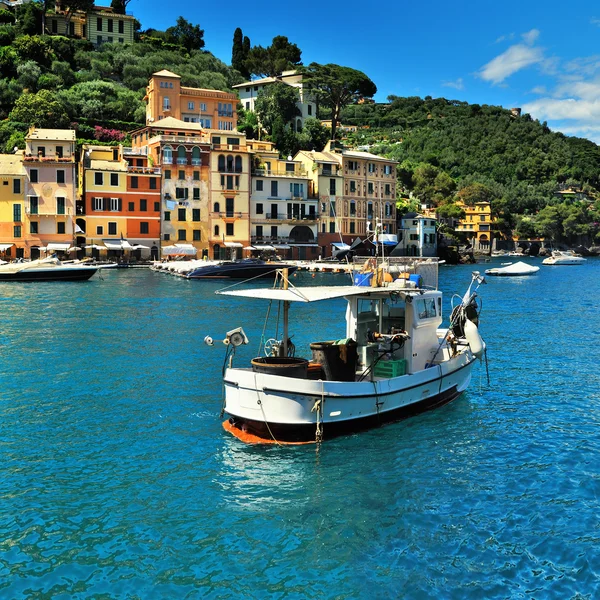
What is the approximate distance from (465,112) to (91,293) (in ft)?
454

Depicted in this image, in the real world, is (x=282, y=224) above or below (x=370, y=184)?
below

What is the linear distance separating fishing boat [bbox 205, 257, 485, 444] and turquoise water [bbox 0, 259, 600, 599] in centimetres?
48

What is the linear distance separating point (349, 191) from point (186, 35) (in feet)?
184

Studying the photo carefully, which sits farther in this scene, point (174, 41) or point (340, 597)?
point (174, 41)

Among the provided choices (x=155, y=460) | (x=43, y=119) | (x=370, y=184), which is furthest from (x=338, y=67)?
(x=155, y=460)

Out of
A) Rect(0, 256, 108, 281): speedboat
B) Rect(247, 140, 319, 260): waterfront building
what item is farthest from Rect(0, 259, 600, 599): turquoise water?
Rect(247, 140, 319, 260): waterfront building

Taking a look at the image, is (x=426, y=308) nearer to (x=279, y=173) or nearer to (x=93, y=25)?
(x=279, y=173)

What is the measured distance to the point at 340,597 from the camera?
30.9 feet

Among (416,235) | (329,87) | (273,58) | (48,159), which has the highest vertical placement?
(273,58)

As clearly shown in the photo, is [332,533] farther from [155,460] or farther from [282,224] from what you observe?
[282,224]

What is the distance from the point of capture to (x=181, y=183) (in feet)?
238

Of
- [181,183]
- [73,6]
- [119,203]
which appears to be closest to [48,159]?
[119,203]

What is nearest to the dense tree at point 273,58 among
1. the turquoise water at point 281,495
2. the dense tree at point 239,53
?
the dense tree at point 239,53

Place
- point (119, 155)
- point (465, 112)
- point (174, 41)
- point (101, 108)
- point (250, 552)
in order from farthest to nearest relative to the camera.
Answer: point (465, 112) → point (174, 41) → point (101, 108) → point (119, 155) → point (250, 552)
